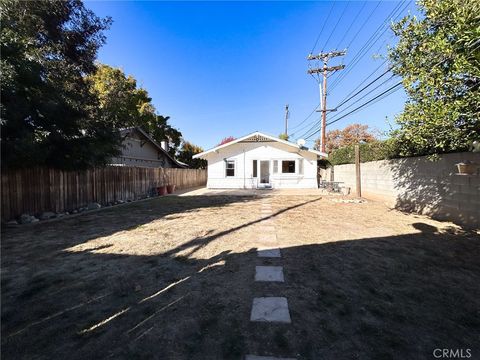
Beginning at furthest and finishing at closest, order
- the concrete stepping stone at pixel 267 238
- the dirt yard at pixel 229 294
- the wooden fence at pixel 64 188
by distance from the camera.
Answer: the wooden fence at pixel 64 188, the concrete stepping stone at pixel 267 238, the dirt yard at pixel 229 294

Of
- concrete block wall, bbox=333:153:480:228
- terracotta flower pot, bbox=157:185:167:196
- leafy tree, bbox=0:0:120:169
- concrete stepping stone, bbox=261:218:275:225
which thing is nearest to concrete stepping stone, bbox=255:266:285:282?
concrete stepping stone, bbox=261:218:275:225

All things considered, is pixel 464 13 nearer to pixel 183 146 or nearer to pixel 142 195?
pixel 142 195

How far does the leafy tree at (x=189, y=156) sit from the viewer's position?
31562 millimetres

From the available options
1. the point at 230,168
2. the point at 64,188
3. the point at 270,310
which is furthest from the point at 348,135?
the point at 270,310

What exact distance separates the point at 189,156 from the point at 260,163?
16439 millimetres

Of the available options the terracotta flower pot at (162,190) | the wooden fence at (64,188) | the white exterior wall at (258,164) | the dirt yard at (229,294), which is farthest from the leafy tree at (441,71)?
the terracotta flower pot at (162,190)

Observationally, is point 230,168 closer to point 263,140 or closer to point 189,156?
point 263,140

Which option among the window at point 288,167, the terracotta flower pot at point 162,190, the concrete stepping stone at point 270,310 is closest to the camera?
the concrete stepping stone at point 270,310

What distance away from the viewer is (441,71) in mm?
4488

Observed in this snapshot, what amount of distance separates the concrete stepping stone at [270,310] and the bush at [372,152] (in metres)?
8.06

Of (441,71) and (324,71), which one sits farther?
(324,71)

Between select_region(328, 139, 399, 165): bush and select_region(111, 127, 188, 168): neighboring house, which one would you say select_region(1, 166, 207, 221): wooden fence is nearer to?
select_region(111, 127, 188, 168): neighboring house

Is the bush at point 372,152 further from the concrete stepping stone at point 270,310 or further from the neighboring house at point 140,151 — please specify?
the neighboring house at point 140,151

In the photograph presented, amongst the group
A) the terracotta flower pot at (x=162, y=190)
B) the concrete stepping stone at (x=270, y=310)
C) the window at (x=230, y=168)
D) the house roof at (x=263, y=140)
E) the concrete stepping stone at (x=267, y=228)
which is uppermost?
the house roof at (x=263, y=140)
